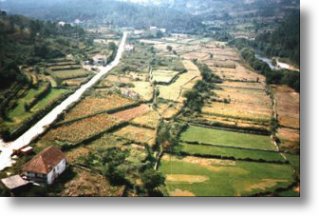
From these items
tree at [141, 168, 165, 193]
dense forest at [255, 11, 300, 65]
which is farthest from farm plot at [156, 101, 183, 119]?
dense forest at [255, 11, 300, 65]

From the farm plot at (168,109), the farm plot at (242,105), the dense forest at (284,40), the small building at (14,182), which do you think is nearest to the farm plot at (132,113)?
the farm plot at (168,109)

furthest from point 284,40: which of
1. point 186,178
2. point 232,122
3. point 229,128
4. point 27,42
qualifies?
point 27,42

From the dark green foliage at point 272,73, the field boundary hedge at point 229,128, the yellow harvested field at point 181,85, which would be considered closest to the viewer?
the dark green foliage at point 272,73

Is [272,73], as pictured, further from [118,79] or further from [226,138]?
[118,79]

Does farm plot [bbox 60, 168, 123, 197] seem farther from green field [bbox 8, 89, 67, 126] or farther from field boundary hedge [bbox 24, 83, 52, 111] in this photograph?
field boundary hedge [bbox 24, 83, 52, 111]

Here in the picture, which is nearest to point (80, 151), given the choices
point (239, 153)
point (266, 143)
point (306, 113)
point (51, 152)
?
point (51, 152)

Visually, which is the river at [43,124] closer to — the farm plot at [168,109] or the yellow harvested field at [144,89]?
the yellow harvested field at [144,89]

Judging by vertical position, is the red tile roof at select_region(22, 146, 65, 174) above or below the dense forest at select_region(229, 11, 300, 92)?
below
